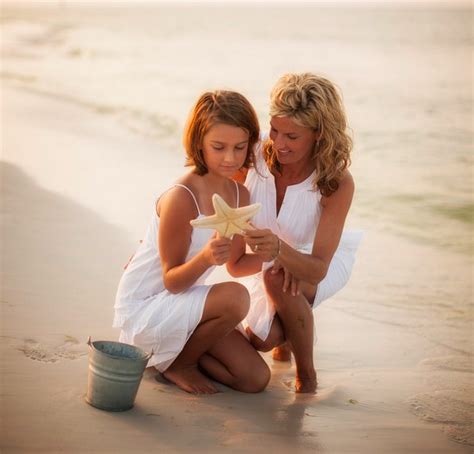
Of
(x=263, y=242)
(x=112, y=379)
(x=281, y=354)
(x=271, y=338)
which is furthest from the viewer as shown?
(x=281, y=354)

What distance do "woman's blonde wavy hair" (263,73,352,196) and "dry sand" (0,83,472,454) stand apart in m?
1.14

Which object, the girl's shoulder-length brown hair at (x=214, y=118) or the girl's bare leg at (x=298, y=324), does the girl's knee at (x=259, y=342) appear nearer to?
the girl's bare leg at (x=298, y=324)

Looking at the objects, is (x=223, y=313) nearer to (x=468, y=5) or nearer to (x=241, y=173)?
(x=241, y=173)

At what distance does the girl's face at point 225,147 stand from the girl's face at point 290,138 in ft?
0.84

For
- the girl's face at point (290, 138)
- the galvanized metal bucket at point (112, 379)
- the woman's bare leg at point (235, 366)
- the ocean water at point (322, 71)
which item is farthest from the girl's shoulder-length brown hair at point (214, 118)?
the ocean water at point (322, 71)

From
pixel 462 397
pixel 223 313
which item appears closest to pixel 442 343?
pixel 462 397

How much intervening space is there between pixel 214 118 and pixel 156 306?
96cm

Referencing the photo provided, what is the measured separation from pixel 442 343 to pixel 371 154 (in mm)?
9148

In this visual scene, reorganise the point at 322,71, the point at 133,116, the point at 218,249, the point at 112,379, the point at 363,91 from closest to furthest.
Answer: the point at 112,379 → the point at 218,249 → the point at 133,116 → the point at 363,91 → the point at 322,71

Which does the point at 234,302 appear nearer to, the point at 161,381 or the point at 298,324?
the point at 298,324

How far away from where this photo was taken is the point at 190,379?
13.2 ft

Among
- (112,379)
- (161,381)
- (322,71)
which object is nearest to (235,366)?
(161,381)

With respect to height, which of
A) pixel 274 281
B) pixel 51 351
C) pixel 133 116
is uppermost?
pixel 133 116

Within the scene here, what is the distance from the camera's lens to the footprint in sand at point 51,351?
4.20 metres
